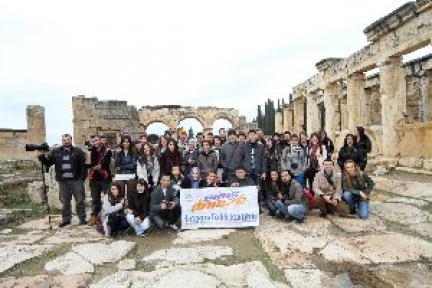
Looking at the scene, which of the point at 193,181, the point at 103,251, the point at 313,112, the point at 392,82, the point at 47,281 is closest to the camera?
the point at 47,281

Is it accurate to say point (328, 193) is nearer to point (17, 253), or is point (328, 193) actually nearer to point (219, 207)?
point (219, 207)

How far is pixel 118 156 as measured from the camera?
7168mm

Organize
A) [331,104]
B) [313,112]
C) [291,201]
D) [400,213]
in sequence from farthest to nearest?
[313,112] < [331,104] < [400,213] < [291,201]

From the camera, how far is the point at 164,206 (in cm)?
632

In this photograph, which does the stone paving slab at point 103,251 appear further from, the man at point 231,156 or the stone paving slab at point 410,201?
the stone paving slab at point 410,201

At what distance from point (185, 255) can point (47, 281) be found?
168cm

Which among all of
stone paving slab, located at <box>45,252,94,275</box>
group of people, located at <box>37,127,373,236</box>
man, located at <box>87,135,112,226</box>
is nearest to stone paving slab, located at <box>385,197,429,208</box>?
group of people, located at <box>37,127,373,236</box>

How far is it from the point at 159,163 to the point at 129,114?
671 inches

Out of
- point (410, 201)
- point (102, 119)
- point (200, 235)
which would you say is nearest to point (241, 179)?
point (200, 235)

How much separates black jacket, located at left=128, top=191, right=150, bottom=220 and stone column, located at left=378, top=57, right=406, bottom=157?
8.09m

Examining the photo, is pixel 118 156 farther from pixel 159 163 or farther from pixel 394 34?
pixel 394 34

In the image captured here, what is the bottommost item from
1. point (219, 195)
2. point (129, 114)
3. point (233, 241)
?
point (233, 241)

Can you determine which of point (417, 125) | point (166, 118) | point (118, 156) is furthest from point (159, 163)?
point (166, 118)

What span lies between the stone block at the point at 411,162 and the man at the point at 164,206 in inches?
285
